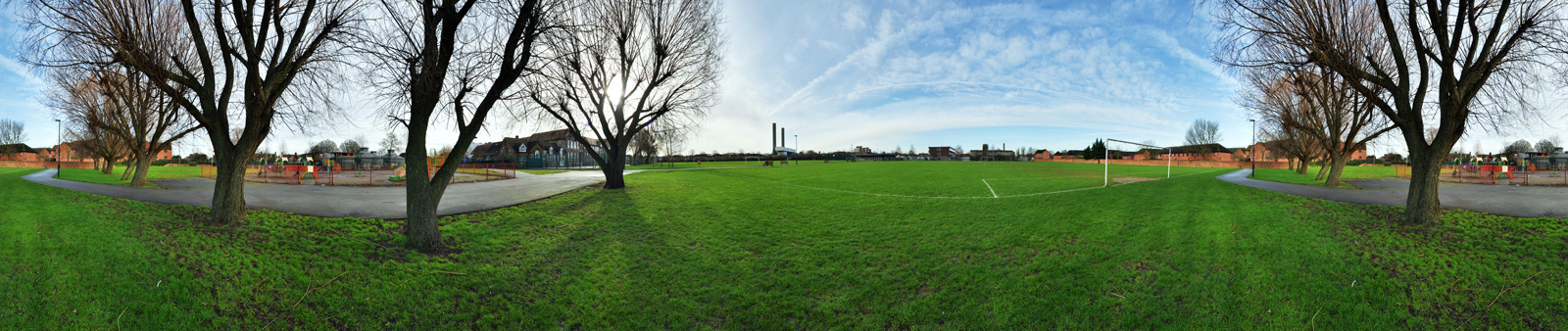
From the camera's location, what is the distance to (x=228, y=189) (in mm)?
7691

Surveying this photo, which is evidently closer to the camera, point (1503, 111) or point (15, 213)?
point (15, 213)

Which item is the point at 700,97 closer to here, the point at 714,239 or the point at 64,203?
the point at 714,239

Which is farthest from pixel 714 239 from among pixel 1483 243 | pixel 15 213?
pixel 1483 243

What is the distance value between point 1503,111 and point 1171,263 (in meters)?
10.5

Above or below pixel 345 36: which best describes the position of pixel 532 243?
below

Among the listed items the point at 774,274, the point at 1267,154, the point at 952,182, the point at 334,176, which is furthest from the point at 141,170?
the point at 1267,154

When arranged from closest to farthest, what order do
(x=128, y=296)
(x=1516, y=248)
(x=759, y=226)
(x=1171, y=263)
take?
(x=128, y=296) < (x=1171, y=263) < (x=1516, y=248) < (x=759, y=226)

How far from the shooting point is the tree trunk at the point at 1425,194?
27.4ft

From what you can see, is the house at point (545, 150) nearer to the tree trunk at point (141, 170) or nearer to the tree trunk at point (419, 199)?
the tree trunk at point (141, 170)

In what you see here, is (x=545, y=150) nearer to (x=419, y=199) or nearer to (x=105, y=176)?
(x=105, y=176)

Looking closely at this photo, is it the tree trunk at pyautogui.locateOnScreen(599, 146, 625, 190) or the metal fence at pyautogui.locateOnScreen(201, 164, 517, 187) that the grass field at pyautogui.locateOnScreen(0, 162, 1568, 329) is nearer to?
the tree trunk at pyautogui.locateOnScreen(599, 146, 625, 190)

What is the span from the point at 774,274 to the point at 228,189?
867 centimetres

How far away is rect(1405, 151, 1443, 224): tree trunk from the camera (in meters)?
8.34

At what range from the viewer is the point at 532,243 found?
7.41m
